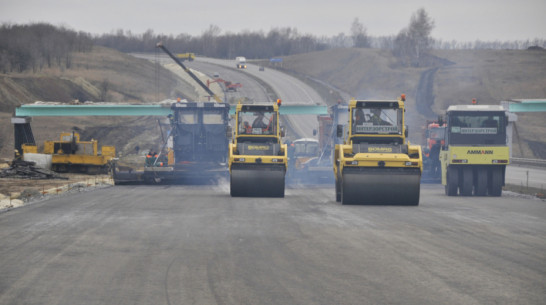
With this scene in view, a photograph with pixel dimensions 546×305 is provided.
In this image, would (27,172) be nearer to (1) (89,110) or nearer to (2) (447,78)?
(1) (89,110)

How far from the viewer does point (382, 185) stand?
21.3m

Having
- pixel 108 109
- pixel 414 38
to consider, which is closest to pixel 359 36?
pixel 414 38

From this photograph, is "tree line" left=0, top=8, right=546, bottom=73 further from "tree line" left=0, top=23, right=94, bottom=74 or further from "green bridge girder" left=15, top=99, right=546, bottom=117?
"green bridge girder" left=15, top=99, right=546, bottom=117

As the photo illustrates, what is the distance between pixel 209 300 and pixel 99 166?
35.0 meters

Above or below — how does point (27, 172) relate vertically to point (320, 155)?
below

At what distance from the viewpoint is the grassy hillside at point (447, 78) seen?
87312mm

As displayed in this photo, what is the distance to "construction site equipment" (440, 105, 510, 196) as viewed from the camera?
26.1m

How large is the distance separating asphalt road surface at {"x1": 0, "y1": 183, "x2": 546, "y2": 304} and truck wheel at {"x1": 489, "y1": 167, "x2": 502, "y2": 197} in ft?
18.1

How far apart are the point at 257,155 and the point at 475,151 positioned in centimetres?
831

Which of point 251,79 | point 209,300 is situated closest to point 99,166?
point 209,300

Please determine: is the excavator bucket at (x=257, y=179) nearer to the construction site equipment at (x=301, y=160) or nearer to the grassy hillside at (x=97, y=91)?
the construction site equipment at (x=301, y=160)

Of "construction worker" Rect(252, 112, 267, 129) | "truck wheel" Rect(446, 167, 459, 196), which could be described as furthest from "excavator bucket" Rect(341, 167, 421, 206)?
"truck wheel" Rect(446, 167, 459, 196)

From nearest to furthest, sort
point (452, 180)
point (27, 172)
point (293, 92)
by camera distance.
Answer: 1. point (452, 180)
2. point (27, 172)
3. point (293, 92)

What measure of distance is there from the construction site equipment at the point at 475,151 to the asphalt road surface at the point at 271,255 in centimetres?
497
